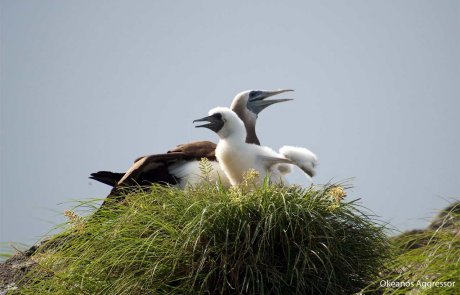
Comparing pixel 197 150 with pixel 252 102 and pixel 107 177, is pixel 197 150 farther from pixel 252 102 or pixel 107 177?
pixel 252 102

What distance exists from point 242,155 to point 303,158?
29.2 inches

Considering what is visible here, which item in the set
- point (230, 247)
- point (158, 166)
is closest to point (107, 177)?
point (158, 166)

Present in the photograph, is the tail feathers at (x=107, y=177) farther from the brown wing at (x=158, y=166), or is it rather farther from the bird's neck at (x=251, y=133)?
the bird's neck at (x=251, y=133)

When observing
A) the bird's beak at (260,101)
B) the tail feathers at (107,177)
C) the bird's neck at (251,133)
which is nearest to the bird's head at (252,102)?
the bird's beak at (260,101)

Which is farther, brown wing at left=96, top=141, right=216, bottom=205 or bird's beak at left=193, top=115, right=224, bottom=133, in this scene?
brown wing at left=96, top=141, right=216, bottom=205

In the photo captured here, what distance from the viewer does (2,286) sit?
22.9ft

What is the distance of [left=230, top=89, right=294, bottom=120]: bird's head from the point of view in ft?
29.5

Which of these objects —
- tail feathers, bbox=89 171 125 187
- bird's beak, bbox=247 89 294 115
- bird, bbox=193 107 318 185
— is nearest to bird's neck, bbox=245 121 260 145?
bird's beak, bbox=247 89 294 115

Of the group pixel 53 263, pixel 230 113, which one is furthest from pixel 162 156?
pixel 53 263

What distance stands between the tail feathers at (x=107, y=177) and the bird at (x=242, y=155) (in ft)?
3.87

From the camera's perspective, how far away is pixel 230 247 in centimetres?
562

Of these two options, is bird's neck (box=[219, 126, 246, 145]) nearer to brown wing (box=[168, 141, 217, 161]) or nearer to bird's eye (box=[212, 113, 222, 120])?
bird's eye (box=[212, 113, 222, 120])

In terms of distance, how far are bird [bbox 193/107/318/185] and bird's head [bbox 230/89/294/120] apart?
131 cm

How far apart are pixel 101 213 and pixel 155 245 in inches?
45.1
